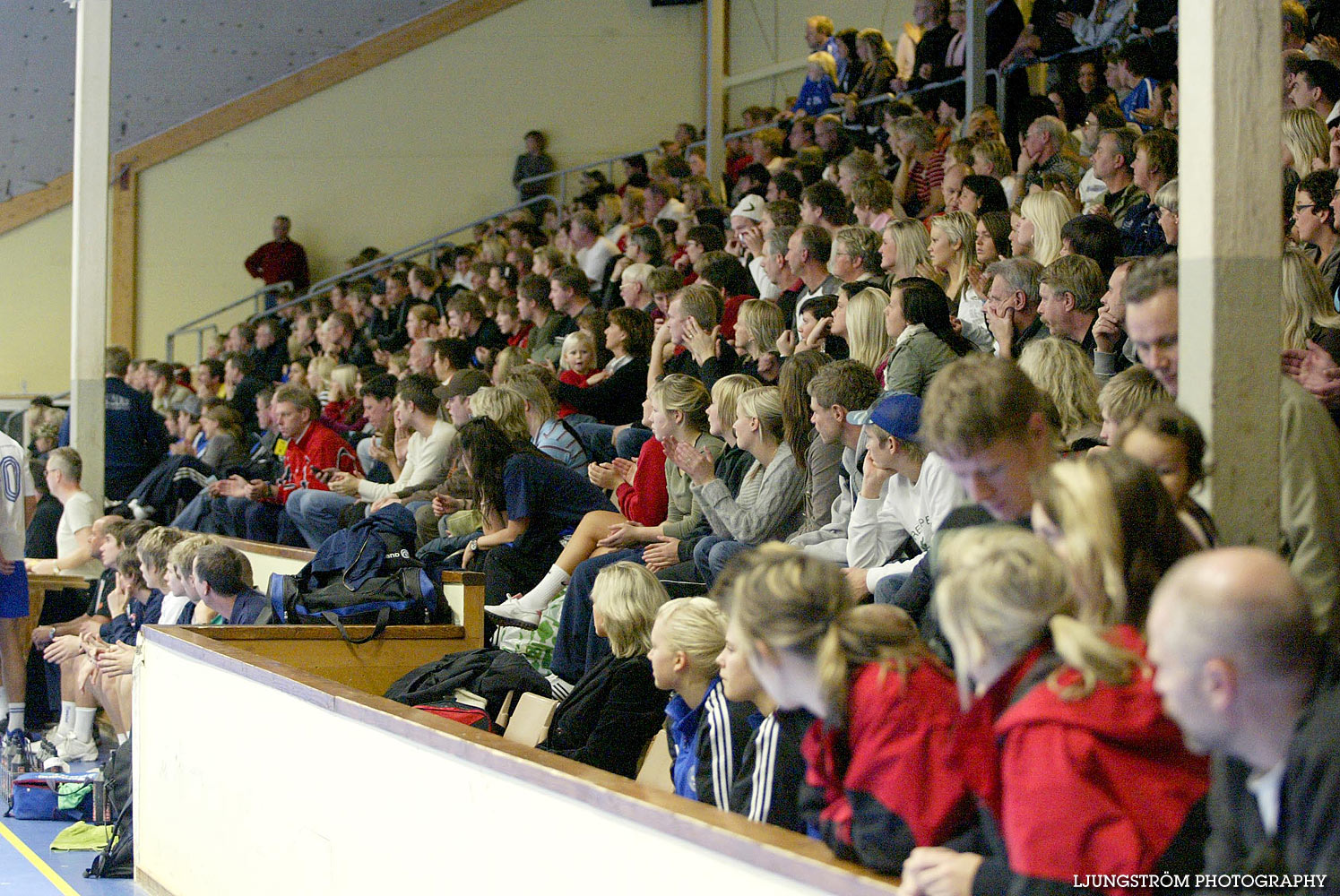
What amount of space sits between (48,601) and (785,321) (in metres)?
4.22

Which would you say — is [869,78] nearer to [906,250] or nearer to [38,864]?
[906,250]

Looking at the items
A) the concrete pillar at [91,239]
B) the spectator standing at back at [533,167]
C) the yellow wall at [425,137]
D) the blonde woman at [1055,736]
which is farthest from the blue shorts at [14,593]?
the spectator standing at back at [533,167]

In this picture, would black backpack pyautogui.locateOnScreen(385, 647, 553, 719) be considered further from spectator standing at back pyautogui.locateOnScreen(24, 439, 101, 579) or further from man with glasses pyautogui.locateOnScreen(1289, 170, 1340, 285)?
spectator standing at back pyautogui.locateOnScreen(24, 439, 101, 579)

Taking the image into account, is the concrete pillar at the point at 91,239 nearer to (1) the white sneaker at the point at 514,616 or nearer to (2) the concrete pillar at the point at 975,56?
(1) the white sneaker at the point at 514,616

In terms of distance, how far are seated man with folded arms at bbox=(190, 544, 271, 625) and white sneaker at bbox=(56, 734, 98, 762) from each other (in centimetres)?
160

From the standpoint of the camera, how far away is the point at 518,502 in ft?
17.7

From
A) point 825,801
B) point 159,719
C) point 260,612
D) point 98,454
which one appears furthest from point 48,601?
point 825,801

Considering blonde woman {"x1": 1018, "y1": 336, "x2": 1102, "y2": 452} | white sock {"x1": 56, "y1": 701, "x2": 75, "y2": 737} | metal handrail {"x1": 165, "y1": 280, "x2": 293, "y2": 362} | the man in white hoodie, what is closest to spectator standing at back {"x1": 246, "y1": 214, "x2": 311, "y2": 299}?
metal handrail {"x1": 165, "y1": 280, "x2": 293, "y2": 362}

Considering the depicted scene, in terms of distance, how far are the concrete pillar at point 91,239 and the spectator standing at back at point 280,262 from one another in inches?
240

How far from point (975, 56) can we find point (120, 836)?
631cm

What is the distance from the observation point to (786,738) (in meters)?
2.73

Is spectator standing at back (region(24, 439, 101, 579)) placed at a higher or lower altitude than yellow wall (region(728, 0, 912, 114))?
lower

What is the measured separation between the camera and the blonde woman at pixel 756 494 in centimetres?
455

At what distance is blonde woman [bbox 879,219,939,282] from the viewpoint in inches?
203
